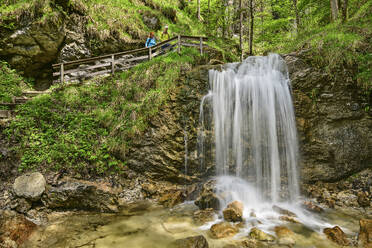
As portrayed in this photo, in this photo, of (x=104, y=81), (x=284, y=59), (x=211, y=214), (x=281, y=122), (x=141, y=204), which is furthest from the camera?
(x=104, y=81)

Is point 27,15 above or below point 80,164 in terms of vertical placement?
above

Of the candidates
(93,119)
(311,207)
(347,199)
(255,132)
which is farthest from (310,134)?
(93,119)

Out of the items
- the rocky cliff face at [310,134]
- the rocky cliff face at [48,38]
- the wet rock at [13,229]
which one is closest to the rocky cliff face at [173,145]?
the rocky cliff face at [310,134]

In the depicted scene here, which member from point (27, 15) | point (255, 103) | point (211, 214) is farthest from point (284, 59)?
point (27, 15)

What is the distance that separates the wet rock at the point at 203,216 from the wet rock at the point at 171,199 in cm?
81

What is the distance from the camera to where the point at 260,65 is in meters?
6.95

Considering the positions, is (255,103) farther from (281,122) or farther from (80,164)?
(80,164)

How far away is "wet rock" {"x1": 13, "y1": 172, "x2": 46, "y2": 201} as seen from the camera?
4859 mm

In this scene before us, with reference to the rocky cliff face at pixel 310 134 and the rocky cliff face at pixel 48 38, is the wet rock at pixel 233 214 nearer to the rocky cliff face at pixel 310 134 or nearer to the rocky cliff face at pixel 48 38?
the rocky cliff face at pixel 310 134

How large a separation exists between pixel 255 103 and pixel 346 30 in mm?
4472

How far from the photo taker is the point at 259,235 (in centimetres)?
385

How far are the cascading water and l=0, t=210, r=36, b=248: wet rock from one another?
4517 mm

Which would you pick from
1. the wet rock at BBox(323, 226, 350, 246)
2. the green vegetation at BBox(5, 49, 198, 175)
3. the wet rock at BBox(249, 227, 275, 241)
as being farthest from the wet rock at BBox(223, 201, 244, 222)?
the green vegetation at BBox(5, 49, 198, 175)

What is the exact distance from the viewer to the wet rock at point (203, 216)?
4566 mm
